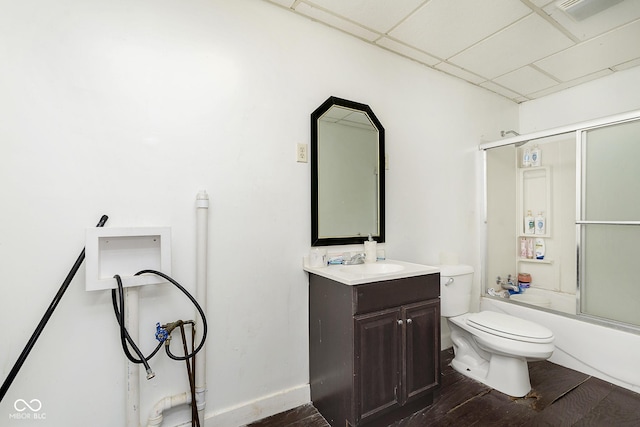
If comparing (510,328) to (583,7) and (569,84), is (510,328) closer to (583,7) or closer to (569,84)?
(583,7)

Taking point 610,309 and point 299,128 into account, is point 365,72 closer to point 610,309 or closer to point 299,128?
point 299,128

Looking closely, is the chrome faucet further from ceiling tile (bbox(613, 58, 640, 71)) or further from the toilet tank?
ceiling tile (bbox(613, 58, 640, 71))

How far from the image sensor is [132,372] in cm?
131

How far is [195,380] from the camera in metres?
1.48

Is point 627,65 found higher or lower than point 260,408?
higher

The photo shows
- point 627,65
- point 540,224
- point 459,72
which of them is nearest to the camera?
point 627,65

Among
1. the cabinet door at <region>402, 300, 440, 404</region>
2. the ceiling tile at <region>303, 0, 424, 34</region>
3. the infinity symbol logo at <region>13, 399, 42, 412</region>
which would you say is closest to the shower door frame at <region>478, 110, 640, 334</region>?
the cabinet door at <region>402, 300, 440, 404</region>

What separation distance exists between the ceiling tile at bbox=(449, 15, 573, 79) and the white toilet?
1.67 metres

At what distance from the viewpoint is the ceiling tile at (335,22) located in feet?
5.86

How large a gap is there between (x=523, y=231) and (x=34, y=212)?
3.89 meters

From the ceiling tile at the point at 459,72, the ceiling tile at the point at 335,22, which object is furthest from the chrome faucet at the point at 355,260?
the ceiling tile at the point at 459,72

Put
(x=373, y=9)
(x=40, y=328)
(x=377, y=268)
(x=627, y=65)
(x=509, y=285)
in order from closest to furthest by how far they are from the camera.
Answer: (x=40, y=328) → (x=373, y=9) → (x=377, y=268) → (x=627, y=65) → (x=509, y=285)

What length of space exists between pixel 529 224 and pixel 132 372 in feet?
11.8

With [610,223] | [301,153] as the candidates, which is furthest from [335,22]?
[610,223]
